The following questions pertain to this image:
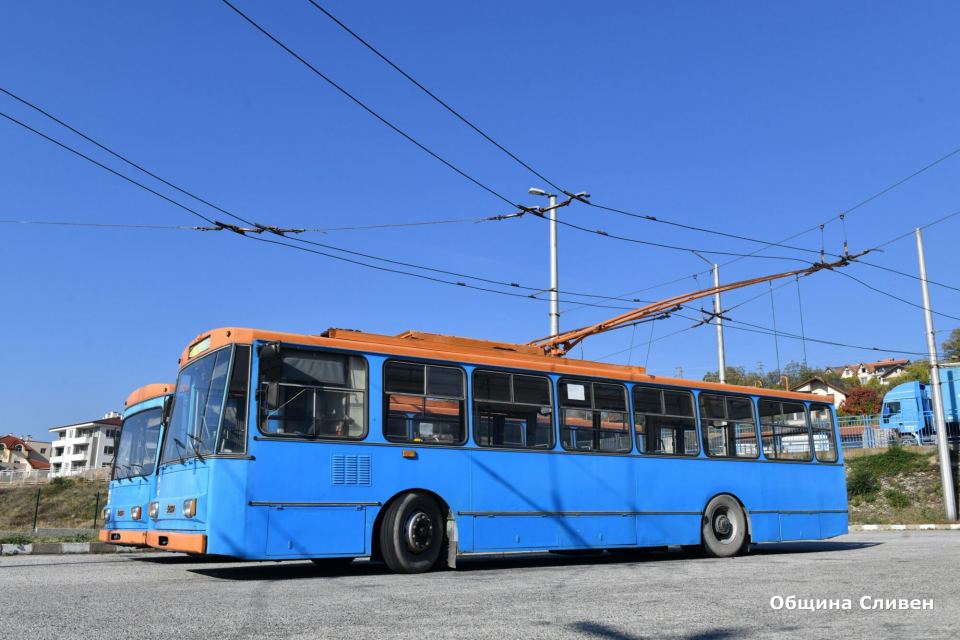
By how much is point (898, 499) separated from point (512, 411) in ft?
79.0

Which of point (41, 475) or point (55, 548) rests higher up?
point (41, 475)

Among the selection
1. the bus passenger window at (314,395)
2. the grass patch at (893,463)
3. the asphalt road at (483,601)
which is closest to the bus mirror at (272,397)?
the bus passenger window at (314,395)

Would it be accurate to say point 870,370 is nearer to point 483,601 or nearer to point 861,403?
point 861,403

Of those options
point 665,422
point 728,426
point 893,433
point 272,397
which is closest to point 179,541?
point 272,397

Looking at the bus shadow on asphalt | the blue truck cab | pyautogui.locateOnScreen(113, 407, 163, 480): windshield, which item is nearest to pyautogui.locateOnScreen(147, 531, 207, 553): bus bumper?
the bus shadow on asphalt

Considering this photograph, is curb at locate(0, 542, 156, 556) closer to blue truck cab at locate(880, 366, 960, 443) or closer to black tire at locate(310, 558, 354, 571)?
black tire at locate(310, 558, 354, 571)

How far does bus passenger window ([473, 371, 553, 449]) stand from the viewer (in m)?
11.5

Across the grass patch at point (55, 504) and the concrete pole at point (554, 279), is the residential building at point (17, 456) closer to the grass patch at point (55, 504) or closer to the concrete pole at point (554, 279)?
the grass patch at point (55, 504)

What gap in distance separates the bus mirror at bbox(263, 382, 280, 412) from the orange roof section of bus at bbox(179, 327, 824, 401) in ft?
1.84

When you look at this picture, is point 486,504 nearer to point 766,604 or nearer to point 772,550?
point 766,604

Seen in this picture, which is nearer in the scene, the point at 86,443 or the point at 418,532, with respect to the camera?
the point at 418,532

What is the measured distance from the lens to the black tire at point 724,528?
13844mm

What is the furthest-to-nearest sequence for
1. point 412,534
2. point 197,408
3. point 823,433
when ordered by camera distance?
1. point 823,433
2. point 412,534
3. point 197,408

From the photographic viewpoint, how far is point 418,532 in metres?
10.6
